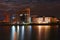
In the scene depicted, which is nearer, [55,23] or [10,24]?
[10,24]

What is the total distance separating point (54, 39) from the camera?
135 feet

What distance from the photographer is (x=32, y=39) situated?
1633 inches

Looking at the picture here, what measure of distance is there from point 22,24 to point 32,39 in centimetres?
8145

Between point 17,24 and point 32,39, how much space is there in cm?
8526

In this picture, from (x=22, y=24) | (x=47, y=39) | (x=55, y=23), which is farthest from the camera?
(x=55, y=23)

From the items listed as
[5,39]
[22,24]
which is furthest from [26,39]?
[22,24]

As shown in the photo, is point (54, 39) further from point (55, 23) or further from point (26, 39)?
point (55, 23)

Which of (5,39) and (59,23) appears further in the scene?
(59,23)

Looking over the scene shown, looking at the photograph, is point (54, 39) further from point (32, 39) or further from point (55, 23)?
point (55, 23)

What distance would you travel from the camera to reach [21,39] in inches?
1619

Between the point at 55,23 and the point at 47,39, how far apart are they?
97.1m

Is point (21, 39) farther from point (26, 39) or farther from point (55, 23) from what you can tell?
point (55, 23)

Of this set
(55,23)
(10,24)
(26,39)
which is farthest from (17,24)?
(26,39)

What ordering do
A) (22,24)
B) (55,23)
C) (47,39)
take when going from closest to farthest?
1. (47,39)
2. (22,24)
3. (55,23)
